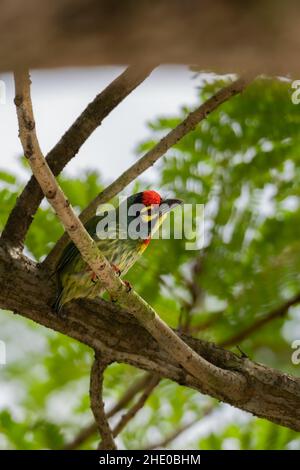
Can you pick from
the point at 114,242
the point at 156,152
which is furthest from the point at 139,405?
the point at 156,152

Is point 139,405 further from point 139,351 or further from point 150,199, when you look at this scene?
point 150,199

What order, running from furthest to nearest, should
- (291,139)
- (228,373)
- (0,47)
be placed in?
(291,139)
(228,373)
(0,47)

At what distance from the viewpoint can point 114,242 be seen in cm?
396

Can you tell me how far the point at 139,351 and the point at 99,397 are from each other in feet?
1.12

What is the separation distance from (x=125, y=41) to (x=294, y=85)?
3371mm

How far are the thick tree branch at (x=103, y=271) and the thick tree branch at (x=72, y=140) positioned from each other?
717 mm

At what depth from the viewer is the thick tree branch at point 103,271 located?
251cm

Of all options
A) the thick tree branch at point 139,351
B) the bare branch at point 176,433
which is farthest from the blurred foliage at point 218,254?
the thick tree branch at point 139,351

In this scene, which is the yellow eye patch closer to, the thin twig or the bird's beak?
the bird's beak

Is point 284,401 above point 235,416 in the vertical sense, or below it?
below

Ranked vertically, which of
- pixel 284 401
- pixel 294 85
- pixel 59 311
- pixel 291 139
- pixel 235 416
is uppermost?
pixel 291 139

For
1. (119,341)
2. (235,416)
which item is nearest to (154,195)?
(119,341)

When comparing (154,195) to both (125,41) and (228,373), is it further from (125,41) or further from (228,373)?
(125,41)

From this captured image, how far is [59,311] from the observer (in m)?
3.61
